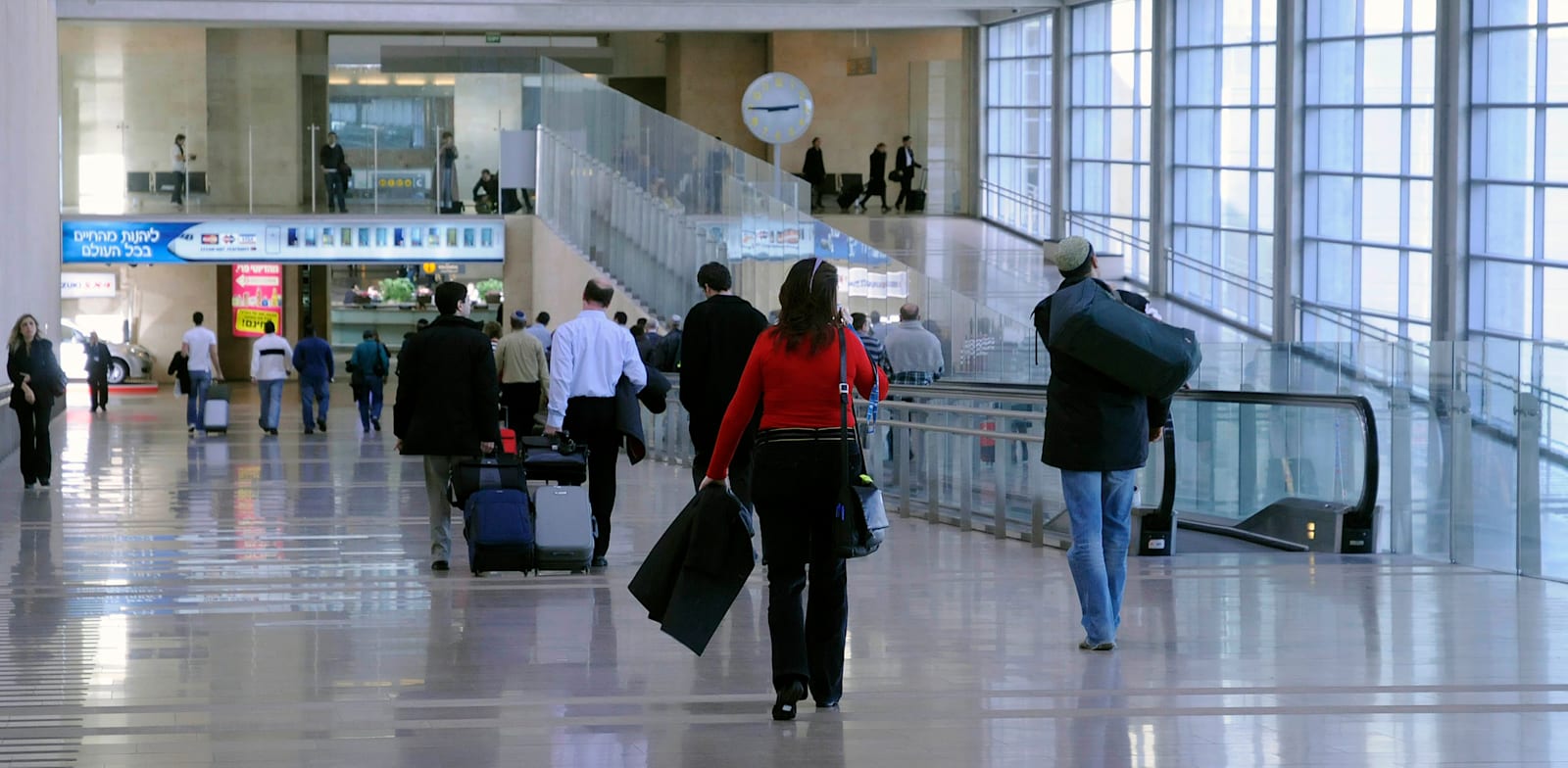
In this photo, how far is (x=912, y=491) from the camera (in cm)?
1305

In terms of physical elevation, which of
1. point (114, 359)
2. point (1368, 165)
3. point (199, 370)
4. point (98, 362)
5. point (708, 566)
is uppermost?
A: point (1368, 165)

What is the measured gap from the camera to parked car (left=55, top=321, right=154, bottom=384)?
35.6m

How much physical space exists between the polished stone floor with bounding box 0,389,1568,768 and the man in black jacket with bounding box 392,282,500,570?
731mm

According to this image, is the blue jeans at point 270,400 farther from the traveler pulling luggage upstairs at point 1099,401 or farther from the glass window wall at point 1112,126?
the traveler pulling luggage upstairs at point 1099,401

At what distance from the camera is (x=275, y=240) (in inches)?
1320

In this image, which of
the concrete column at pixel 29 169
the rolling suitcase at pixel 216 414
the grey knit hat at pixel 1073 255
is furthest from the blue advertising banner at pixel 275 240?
the grey knit hat at pixel 1073 255

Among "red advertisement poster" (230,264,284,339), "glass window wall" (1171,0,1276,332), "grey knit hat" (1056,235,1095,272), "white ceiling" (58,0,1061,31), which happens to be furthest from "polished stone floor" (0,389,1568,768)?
"red advertisement poster" (230,264,284,339)

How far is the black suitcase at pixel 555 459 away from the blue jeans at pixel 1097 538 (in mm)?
3633

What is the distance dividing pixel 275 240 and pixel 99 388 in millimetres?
5856

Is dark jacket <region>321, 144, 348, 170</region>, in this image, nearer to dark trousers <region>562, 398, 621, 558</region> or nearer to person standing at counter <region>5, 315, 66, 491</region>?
person standing at counter <region>5, 315, 66, 491</region>

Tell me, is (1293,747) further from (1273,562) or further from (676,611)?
(1273,562)

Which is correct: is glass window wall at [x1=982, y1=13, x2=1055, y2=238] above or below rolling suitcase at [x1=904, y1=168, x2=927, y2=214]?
above

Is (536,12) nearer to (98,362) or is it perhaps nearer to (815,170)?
(815,170)

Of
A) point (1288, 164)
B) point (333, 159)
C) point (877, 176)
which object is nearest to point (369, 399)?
point (1288, 164)
